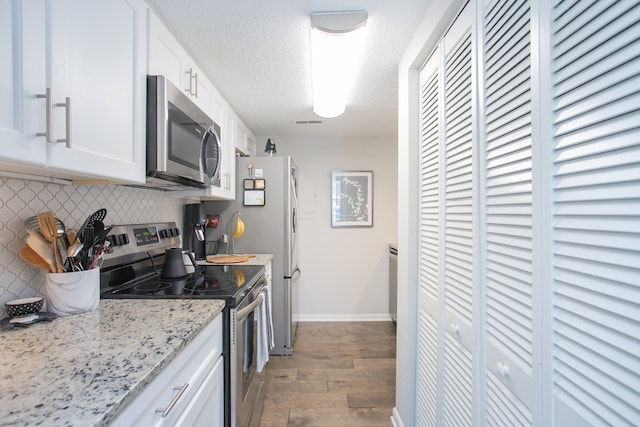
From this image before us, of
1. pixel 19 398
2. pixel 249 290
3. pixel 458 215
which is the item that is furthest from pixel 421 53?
pixel 19 398

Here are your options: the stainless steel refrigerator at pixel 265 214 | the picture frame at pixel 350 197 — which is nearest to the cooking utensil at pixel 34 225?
the stainless steel refrigerator at pixel 265 214

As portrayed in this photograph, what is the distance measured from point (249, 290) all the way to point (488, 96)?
139 centimetres

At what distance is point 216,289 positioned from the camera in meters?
1.46

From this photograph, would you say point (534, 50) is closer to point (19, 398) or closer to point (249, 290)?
point (19, 398)

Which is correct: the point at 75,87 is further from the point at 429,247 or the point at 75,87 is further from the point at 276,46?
the point at 429,247

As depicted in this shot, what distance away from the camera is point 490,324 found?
93 centimetres

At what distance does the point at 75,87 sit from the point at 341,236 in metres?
2.99

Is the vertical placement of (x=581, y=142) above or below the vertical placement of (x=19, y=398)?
above

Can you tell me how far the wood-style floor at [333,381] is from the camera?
1.89 meters

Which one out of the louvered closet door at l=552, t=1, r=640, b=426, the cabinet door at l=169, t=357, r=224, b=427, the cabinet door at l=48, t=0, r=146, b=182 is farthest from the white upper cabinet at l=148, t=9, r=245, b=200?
the louvered closet door at l=552, t=1, r=640, b=426

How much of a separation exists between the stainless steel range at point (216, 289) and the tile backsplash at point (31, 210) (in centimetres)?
16

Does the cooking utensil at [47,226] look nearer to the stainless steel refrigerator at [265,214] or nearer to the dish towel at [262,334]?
the dish towel at [262,334]

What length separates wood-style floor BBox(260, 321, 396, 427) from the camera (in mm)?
1895

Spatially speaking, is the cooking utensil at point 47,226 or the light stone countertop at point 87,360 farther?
the cooking utensil at point 47,226
